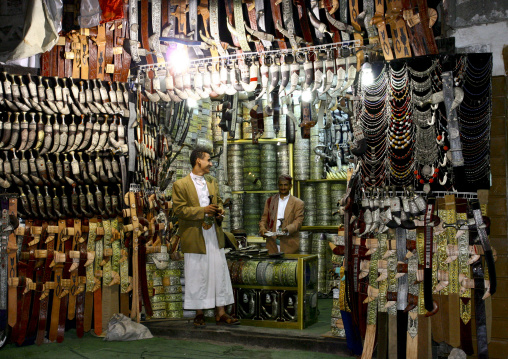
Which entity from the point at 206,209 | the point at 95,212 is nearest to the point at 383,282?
the point at 206,209

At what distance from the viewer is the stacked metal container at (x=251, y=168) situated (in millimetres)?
8016

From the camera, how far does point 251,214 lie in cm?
799

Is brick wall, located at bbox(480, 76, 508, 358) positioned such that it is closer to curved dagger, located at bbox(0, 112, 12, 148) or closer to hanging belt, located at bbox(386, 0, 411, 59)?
hanging belt, located at bbox(386, 0, 411, 59)

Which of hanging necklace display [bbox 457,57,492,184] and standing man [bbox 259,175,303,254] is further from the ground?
hanging necklace display [bbox 457,57,492,184]

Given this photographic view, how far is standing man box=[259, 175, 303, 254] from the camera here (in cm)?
679

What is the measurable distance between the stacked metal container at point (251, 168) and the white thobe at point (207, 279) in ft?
7.89

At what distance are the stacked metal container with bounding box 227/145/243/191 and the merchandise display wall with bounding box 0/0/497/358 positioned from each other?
3.29ft

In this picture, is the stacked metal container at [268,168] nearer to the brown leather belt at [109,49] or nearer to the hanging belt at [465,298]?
the brown leather belt at [109,49]

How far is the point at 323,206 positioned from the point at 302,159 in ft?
2.28

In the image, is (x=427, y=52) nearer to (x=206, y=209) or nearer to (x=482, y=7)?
(x=482, y=7)

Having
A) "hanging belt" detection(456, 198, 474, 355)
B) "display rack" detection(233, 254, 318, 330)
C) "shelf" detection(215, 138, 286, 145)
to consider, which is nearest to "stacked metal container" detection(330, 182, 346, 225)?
"shelf" detection(215, 138, 286, 145)

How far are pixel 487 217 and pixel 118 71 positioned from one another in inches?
156

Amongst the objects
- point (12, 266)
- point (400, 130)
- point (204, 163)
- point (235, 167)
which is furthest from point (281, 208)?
point (12, 266)

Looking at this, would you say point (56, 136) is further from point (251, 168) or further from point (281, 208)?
point (251, 168)
